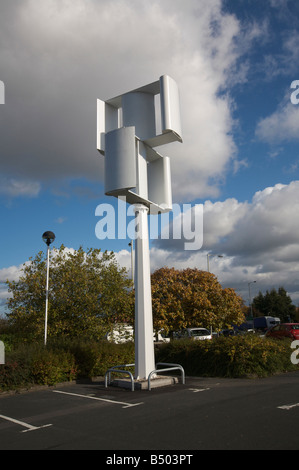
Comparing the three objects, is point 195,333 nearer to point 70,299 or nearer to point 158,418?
A: point 70,299

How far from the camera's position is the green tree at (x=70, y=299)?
1563cm

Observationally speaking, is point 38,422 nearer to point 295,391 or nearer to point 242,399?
point 242,399

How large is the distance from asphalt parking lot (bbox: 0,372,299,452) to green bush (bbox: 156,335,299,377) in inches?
54.3

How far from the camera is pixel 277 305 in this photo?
233 feet

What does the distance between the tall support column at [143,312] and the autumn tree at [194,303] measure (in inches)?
541

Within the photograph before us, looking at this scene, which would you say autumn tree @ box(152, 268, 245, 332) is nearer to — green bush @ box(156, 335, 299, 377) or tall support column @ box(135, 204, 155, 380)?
green bush @ box(156, 335, 299, 377)

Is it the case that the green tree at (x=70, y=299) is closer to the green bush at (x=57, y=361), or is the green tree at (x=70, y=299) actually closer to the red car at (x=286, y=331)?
the green bush at (x=57, y=361)

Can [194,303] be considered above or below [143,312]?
above

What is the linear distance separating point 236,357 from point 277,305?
210 ft

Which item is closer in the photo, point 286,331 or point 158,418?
point 158,418

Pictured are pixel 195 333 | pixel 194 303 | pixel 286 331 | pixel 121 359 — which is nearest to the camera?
pixel 121 359

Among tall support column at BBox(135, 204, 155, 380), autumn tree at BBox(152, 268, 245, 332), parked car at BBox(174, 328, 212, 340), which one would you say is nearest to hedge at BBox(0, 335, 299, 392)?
tall support column at BBox(135, 204, 155, 380)

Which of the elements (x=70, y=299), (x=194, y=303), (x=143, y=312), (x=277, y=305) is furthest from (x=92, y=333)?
(x=277, y=305)
